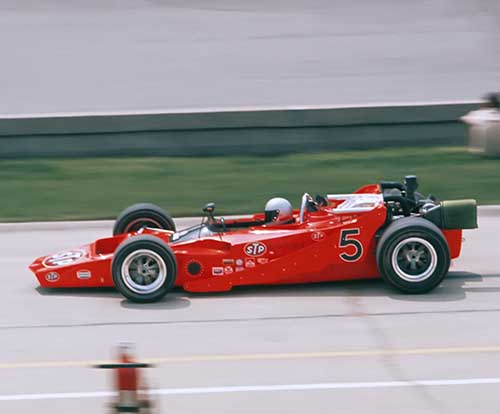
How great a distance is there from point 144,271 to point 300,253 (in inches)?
56.7

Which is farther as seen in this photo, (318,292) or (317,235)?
(318,292)

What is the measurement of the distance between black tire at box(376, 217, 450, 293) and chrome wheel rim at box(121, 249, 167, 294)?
6.50 ft

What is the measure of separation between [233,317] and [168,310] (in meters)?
0.63

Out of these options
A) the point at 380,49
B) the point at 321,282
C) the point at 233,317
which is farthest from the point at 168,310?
the point at 380,49

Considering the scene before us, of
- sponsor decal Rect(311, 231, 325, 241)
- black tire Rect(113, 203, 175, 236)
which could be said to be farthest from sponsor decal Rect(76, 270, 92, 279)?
sponsor decal Rect(311, 231, 325, 241)

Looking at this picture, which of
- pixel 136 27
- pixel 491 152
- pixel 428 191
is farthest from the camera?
pixel 136 27

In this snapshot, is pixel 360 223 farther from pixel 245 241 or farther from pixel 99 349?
pixel 99 349

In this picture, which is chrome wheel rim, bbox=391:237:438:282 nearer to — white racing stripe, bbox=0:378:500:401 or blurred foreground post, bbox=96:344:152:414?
white racing stripe, bbox=0:378:500:401

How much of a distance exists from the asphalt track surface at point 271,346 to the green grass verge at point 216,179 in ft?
9.86

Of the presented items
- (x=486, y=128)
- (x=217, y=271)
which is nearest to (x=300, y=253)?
(x=217, y=271)

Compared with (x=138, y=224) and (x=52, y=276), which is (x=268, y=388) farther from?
(x=138, y=224)

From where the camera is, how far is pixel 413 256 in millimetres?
9234

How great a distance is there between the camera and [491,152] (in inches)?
604

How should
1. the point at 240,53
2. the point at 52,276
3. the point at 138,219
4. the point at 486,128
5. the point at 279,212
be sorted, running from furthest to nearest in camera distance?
the point at 240,53
the point at 486,128
the point at 138,219
the point at 279,212
the point at 52,276
